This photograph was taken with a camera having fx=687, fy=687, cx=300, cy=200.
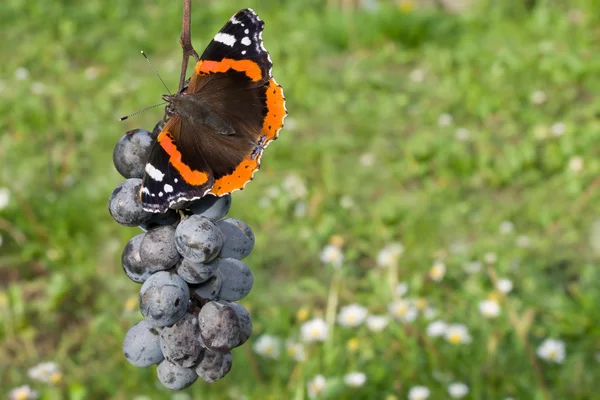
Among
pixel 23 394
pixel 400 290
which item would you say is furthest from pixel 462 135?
pixel 23 394

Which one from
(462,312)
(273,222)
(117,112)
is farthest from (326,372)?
(117,112)

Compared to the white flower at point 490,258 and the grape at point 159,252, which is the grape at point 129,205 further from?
the white flower at point 490,258

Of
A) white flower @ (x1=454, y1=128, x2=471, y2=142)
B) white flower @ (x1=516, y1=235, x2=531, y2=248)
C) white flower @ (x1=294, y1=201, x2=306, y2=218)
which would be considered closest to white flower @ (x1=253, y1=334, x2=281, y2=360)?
white flower @ (x1=294, y1=201, x2=306, y2=218)

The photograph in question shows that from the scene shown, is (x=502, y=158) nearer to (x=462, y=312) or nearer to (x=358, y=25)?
(x=462, y=312)

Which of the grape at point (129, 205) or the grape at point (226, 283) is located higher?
the grape at point (129, 205)

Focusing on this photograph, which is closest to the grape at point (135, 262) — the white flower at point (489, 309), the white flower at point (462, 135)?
the white flower at point (489, 309)

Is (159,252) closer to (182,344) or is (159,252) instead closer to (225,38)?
(182,344)

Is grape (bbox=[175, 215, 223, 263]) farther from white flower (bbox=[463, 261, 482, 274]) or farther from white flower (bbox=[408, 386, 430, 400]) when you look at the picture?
white flower (bbox=[463, 261, 482, 274])
